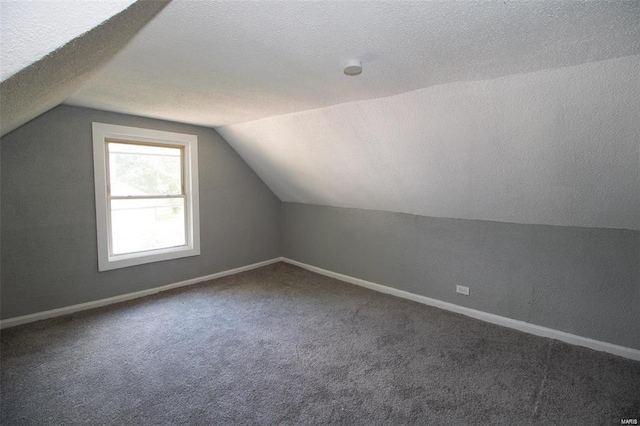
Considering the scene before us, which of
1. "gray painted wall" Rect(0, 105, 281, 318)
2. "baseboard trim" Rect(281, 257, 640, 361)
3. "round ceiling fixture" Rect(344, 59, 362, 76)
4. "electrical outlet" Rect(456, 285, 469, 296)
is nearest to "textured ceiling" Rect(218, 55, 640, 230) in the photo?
"round ceiling fixture" Rect(344, 59, 362, 76)

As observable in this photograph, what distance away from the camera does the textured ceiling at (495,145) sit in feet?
6.12

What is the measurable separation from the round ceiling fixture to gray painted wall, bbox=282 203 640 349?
2140 mm

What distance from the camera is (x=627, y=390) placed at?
2.11m

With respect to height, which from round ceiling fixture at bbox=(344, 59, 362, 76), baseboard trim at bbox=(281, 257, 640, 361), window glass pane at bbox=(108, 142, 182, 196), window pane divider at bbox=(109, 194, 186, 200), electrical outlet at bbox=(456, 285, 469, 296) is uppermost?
round ceiling fixture at bbox=(344, 59, 362, 76)

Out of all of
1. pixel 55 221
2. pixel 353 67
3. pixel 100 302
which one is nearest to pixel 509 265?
pixel 353 67

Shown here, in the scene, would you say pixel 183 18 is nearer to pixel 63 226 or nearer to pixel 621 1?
pixel 621 1

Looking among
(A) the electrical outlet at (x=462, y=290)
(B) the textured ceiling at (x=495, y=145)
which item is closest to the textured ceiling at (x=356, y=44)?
(B) the textured ceiling at (x=495, y=145)

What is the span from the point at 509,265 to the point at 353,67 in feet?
8.02

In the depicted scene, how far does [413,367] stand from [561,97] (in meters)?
2.06

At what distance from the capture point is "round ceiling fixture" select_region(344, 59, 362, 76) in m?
1.81

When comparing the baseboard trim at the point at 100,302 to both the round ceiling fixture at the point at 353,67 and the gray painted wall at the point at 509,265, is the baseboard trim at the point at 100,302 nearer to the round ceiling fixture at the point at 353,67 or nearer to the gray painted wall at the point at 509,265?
the gray painted wall at the point at 509,265

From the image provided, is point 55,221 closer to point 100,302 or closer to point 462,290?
point 100,302

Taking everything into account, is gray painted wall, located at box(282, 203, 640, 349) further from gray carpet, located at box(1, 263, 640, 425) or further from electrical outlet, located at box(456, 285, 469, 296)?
gray carpet, located at box(1, 263, 640, 425)

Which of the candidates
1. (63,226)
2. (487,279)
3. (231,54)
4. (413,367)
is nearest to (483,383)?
(413,367)
